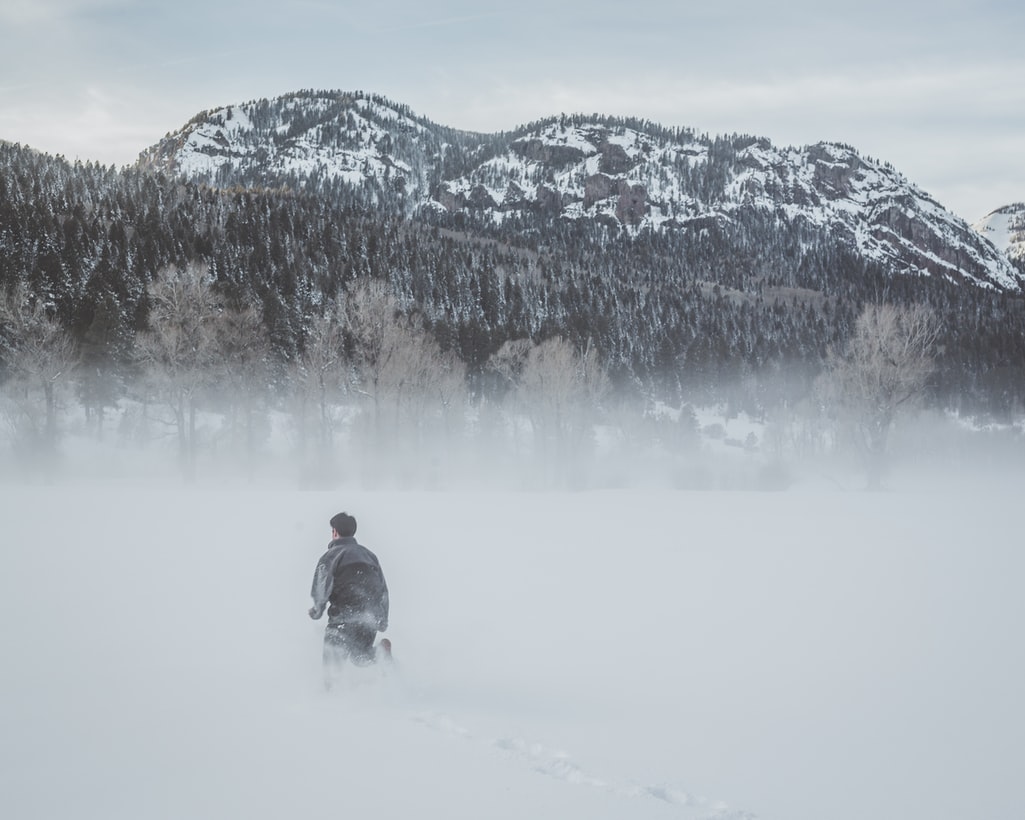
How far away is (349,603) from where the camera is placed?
22.8 ft

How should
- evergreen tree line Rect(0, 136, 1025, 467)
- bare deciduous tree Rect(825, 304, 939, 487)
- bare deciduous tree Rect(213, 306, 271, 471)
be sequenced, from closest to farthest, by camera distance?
1. bare deciduous tree Rect(825, 304, 939, 487)
2. bare deciduous tree Rect(213, 306, 271, 471)
3. evergreen tree line Rect(0, 136, 1025, 467)

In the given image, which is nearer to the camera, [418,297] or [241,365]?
[241,365]

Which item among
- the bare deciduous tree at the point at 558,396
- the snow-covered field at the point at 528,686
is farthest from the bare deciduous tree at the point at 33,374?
the snow-covered field at the point at 528,686

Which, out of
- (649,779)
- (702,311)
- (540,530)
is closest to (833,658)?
(649,779)

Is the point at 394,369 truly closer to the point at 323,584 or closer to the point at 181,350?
the point at 181,350

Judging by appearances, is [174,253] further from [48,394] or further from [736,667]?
[736,667]

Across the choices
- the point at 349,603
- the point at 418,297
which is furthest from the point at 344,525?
the point at 418,297

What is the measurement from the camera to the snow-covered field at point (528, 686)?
198 inches

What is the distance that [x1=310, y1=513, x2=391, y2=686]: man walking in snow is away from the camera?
6941mm

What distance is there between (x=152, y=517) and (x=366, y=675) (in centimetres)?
1648

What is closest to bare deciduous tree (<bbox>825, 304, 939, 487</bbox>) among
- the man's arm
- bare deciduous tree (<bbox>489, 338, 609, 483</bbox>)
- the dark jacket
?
bare deciduous tree (<bbox>489, 338, 609, 483</bbox>)

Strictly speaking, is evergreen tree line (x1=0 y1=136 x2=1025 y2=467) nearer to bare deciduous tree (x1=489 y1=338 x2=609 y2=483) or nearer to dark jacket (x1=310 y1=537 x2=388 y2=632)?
bare deciduous tree (x1=489 y1=338 x2=609 y2=483)

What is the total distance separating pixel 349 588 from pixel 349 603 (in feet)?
0.48

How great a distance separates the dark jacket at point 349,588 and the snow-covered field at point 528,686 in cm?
73
